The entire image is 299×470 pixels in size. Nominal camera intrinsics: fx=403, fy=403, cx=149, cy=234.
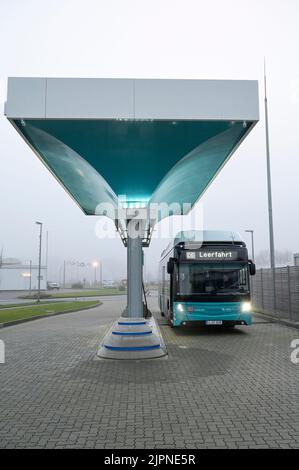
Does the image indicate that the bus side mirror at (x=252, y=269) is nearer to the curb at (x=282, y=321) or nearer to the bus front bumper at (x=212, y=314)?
the bus front bumper at (x=212, y=314)

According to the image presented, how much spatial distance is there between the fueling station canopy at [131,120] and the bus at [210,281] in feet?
12.0

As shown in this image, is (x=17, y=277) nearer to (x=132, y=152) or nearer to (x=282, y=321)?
(x=282, y=321)

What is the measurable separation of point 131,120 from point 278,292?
549 inches

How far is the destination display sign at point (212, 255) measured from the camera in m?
13.5

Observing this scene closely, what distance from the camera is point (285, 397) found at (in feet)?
20.4

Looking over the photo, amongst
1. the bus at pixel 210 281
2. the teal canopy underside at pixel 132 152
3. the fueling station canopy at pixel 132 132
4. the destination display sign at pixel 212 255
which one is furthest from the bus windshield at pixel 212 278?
the fueling station canopy at pixel 132 132

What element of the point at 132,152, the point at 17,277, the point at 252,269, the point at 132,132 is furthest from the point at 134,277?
the point at 17,277

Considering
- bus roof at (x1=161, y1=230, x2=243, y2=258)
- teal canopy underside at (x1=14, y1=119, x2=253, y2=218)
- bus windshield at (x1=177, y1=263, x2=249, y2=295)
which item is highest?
teal canopy underside at (x1=14, y1=119, x2=253, y2=218)

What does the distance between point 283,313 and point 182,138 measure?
12.3m

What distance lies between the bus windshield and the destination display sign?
200 millimetres

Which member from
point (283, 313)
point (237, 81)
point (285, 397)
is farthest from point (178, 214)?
point (285, 397)

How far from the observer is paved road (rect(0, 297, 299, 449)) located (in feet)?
15.2

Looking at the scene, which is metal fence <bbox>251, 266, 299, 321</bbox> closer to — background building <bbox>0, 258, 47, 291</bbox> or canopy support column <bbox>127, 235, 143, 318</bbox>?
canopy support column <bbox>127, 235, 143, 318</bbox>

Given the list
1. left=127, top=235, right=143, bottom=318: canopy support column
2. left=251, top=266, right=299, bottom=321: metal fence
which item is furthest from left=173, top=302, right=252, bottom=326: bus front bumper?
left=251, top=266, right=299, bottom=321: metal fence
